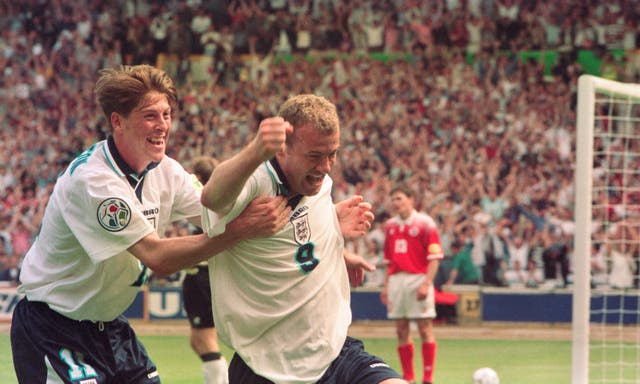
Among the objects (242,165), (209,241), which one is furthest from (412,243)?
(242,165)

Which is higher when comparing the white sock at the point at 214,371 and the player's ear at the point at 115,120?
the player's ear at the point at 115,120

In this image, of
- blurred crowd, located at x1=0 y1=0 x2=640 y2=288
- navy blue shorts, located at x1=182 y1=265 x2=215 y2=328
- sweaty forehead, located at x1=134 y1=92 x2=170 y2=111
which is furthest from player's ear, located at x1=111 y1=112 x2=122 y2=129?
blurred crowd, located at x1=0 y1=0 x2=640 y2=288

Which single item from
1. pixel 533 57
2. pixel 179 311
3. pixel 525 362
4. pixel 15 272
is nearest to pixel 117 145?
pixel 525 362

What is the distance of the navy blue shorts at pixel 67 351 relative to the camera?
14.2 feet

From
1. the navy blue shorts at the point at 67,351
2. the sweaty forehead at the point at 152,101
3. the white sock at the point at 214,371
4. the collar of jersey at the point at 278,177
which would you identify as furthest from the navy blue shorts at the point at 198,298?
the collar of jersey at the point at 278,177

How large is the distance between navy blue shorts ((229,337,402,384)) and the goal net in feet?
6.97

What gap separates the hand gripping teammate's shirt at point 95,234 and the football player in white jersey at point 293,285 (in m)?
0.40

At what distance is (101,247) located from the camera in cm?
416

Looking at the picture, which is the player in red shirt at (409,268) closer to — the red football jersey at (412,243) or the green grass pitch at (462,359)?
the red football jersey at (412,243)

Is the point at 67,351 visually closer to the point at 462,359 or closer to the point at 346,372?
the point at 346,372

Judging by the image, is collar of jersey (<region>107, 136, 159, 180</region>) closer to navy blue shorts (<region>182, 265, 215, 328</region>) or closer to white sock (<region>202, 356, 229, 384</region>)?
navy blue shorts (<region>182, 265, 215, 328</region>)

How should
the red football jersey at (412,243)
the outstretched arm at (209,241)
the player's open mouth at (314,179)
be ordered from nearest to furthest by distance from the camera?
the outstretched arm at (209,241) < the player's open mouth at (314,179) < the red football jersey at (412,243)

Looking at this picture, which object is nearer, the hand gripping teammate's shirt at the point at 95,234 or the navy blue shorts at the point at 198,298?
the hand gripping teammate's shirt at the point at 95,234

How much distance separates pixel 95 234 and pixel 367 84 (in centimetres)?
1708
